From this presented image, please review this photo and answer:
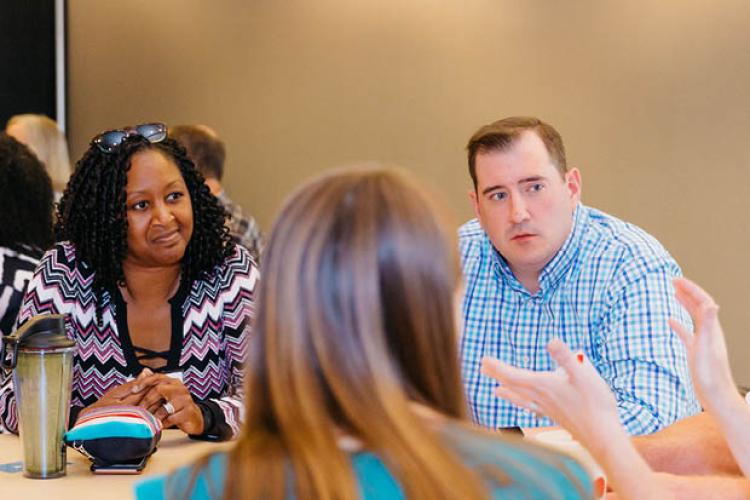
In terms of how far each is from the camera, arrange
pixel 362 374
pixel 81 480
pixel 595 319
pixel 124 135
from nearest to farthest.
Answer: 1. pixel 362 374
2. pixel 81 480
3. pixel 595 319
4. pixel 124 135

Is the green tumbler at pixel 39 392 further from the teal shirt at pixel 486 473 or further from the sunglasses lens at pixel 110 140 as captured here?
the teal shirt at pixel 486 473

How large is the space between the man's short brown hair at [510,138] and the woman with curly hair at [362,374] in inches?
66.3

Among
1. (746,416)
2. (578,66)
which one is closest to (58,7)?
(578,66)

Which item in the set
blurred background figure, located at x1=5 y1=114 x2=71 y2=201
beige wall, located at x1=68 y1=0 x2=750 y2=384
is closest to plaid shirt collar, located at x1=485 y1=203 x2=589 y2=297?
beige wall, located at x1=68 y1=0 x2=750 y2=384

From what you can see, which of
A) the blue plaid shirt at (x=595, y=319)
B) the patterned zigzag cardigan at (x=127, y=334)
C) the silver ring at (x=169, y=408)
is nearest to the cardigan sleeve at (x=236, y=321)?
the patterned zigzag cardigan at (x=127, y=334)

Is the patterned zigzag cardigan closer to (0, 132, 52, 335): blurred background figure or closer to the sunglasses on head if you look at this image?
the sunglasses on head

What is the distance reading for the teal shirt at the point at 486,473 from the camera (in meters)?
1.10

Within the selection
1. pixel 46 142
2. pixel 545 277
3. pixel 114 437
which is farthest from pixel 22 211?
pixel 46 142

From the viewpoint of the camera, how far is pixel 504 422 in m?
2.80

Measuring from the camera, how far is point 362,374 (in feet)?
3.66

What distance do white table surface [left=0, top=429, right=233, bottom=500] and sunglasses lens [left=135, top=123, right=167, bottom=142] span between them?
0.90m

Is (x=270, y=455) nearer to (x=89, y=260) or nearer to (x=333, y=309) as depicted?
(x=333, y=309)

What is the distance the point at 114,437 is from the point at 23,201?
1597 mm

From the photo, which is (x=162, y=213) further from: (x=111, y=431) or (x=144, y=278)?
(x=111, y=431)
